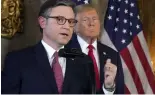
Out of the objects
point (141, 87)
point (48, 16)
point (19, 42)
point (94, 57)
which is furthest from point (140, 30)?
point (48, 16)

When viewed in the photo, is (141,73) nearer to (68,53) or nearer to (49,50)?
(49,50)

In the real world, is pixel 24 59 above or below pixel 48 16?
below

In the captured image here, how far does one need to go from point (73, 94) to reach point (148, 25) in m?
1.69

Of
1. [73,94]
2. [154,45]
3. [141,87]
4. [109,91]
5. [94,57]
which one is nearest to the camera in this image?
[73,94]

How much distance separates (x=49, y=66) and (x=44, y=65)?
23mm

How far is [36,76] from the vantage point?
1.54 meters

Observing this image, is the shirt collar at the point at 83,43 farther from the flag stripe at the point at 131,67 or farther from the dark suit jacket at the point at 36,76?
the dark suit jacket at the point at 36,76

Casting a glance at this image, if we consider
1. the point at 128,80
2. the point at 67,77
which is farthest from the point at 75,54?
the point at 128,80

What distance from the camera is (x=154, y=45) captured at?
301 centimetres

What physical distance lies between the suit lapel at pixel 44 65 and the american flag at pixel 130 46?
943 millimetres

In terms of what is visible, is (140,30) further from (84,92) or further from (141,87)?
(84,92)

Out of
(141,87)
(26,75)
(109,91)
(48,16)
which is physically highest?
(48,16)

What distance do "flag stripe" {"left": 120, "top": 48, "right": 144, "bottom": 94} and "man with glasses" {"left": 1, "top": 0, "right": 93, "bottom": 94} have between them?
3.14 feet

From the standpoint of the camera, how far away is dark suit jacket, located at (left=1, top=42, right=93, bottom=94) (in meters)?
1.52
